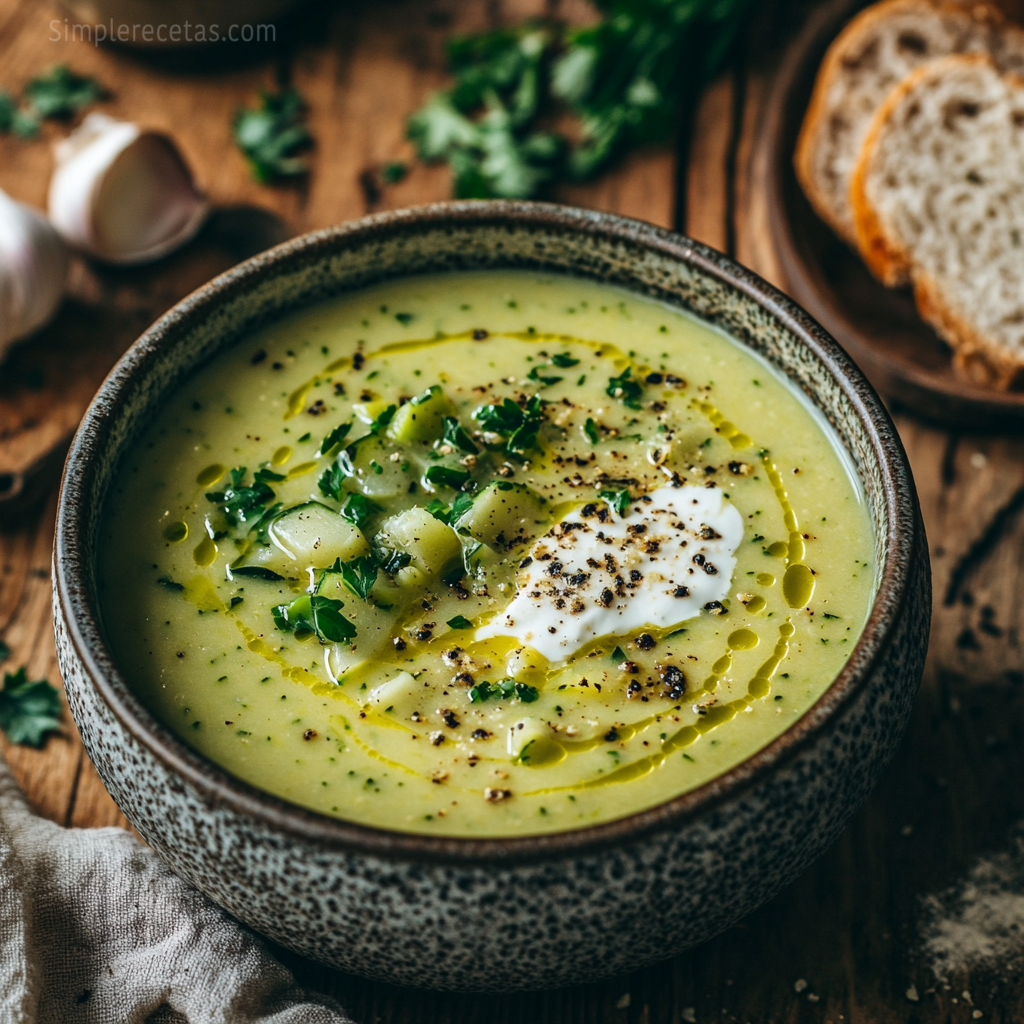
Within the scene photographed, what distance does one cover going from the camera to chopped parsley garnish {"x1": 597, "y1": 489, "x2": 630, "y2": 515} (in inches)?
82.4

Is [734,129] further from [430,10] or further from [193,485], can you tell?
[193,485]

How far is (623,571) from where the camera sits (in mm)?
2023

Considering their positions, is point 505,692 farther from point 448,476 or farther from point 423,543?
point 448,476

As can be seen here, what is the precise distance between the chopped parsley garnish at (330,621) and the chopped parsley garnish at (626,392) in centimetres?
69

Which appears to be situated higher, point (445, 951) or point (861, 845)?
point (445, 951)

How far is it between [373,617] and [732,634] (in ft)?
1.91

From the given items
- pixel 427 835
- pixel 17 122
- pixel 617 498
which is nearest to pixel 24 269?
pixel 17 122

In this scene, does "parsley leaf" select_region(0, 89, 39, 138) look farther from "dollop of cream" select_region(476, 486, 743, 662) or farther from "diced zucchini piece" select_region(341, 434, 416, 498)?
"dollop of cream" select_region(476, 486, 743, 662)

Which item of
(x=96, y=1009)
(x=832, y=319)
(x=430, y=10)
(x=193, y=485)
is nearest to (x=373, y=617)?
(x=193, y=485)

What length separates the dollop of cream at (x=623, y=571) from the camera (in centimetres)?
195

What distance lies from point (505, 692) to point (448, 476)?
0.45 meters

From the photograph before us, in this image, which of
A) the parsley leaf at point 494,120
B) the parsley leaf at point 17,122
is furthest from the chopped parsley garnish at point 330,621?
the parsley leaf at point 17,122

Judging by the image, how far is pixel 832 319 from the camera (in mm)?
2951

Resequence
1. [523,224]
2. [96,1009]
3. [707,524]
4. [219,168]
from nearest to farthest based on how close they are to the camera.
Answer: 1. [96,1009]
2. [707,524]
3. [523,224]
4. [219,168]
